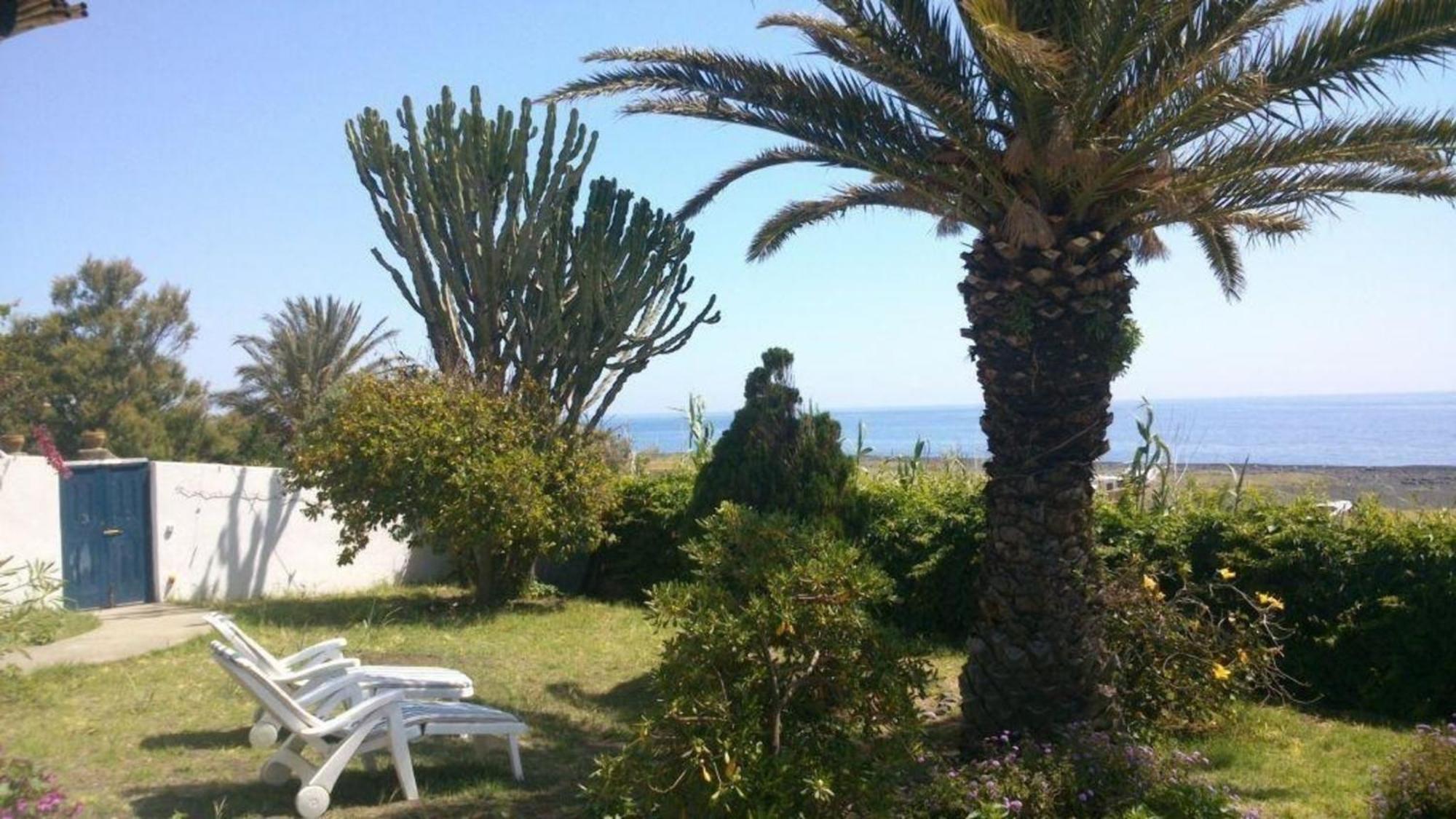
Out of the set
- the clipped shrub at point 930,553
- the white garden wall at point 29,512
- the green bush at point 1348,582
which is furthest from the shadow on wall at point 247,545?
the green bush at point 1348,582

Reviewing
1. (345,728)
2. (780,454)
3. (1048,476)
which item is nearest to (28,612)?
(345,728)

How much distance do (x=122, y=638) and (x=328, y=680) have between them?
4707 mm

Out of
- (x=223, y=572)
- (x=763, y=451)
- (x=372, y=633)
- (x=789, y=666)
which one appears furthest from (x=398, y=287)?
(x=789, y=666)

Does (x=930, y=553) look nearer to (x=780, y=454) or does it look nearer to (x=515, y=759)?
(x=780, y=454)

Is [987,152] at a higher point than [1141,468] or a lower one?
higher

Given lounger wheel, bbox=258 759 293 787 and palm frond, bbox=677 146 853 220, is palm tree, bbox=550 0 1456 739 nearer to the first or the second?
palm frond, bbox=677 146 853 220

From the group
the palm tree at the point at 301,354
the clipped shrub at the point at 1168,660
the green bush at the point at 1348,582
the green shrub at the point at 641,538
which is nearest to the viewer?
the clipped shrub at the point at 1168,660

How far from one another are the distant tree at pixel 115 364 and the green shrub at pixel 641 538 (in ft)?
76.6

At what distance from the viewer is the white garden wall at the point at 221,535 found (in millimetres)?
12977

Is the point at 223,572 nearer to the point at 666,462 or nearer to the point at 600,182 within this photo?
the point at 600,182

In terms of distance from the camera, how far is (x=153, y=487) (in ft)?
47.3

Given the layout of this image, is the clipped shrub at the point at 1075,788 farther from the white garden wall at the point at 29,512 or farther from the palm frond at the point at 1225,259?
the white garden wall at the point at 29,512

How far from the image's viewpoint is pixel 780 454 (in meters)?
10.8

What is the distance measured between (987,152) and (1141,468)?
7457 millimetres
